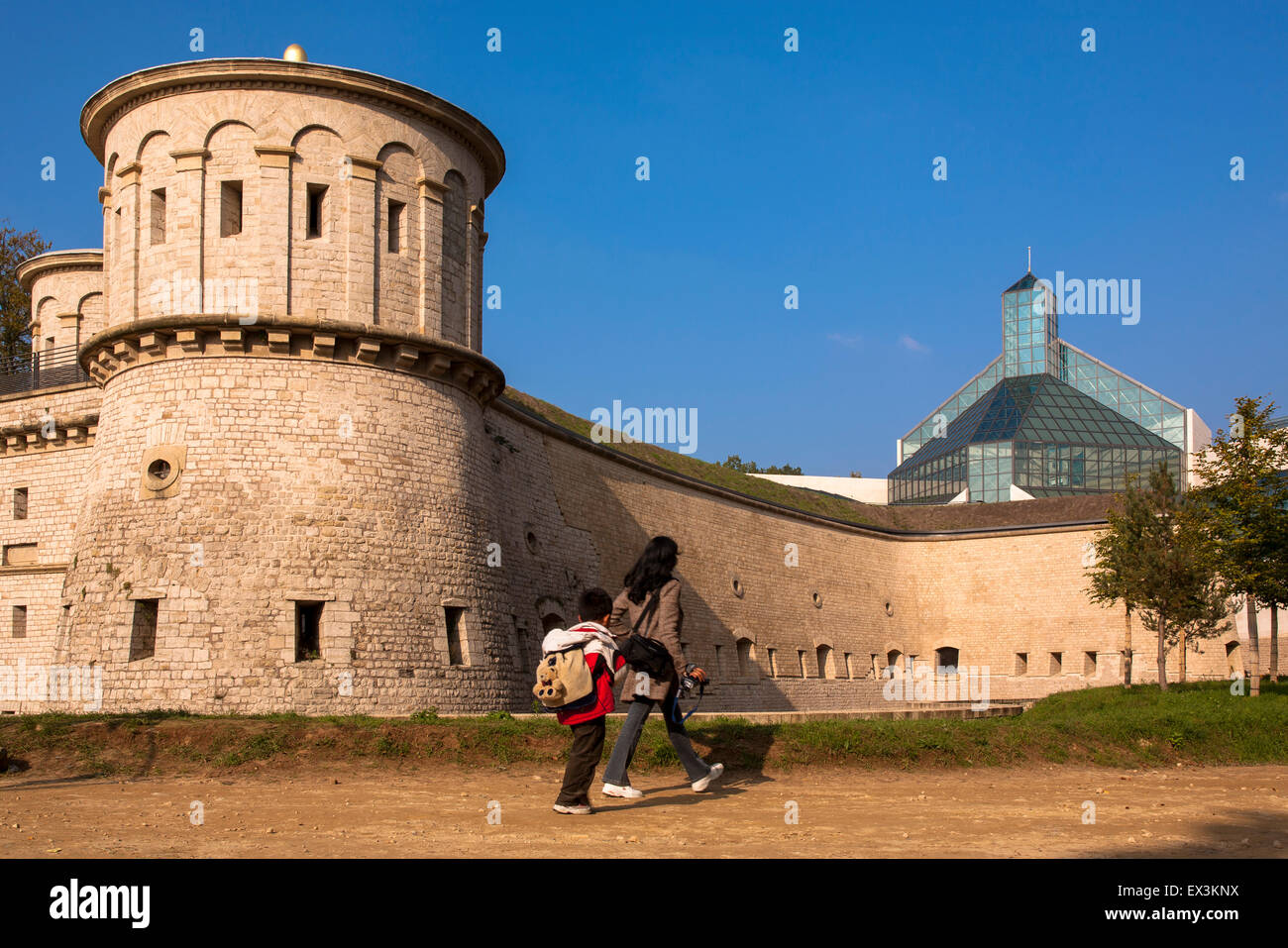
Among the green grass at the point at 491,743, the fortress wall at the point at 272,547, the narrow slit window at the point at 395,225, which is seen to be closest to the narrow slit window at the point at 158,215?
the fortress wall at the point at 272,547

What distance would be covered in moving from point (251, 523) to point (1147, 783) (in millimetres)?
13297

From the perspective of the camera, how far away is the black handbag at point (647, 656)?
30.5 ft

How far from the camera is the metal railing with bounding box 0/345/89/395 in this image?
25672mm

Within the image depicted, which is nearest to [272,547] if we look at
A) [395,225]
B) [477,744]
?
[395,225]

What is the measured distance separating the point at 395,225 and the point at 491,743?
35.5ft

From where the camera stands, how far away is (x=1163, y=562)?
27.7 metres

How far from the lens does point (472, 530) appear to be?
20062 millimetres

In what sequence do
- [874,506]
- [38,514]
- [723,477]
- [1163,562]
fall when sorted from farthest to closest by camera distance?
[874,506] < [723,477] < [1163,562] < [38,514]

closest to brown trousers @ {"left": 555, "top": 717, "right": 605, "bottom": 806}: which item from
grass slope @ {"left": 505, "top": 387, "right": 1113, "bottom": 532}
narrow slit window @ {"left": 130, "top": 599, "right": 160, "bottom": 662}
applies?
narrow slit window @ {"left": 130, "top": 599, "right": 160, "bottom": 662}

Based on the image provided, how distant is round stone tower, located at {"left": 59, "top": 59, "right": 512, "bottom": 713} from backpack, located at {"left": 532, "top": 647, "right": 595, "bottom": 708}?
9.59 meters

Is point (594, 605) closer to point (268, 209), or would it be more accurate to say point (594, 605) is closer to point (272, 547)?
point (272, 547)

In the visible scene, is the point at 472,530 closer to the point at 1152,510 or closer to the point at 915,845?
the point at 915,845
